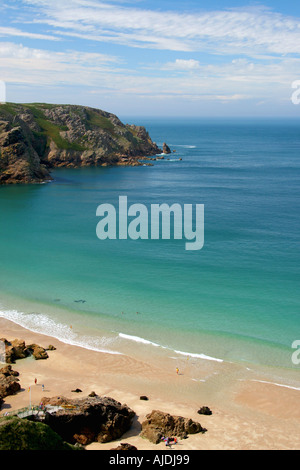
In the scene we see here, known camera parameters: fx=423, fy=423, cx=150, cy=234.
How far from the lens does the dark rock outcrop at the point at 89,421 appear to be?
29.6 meters

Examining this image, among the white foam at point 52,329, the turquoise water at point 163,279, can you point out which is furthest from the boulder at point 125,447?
the turquoise water at point 163,279

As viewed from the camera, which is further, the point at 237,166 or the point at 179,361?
the point at 237,166

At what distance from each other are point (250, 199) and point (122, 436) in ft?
303

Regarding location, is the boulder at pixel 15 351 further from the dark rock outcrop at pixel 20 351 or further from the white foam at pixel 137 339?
the white foam at pixel 137 339

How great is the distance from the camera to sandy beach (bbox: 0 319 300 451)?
30.8 metres

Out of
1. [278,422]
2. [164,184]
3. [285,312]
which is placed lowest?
[278,422]

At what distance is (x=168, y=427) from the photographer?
1207 inches

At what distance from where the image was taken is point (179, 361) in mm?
42250

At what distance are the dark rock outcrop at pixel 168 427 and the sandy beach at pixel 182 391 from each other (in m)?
0.49

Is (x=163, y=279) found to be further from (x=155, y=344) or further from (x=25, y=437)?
(x=25, y=437)

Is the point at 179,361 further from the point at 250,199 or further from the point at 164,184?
the point at 164,184

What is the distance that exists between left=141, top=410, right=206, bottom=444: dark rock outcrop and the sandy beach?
485 millimetres

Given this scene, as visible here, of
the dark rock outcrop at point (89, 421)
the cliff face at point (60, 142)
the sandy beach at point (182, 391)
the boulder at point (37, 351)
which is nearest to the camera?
the dark rock outcrop at point (89, 421)
